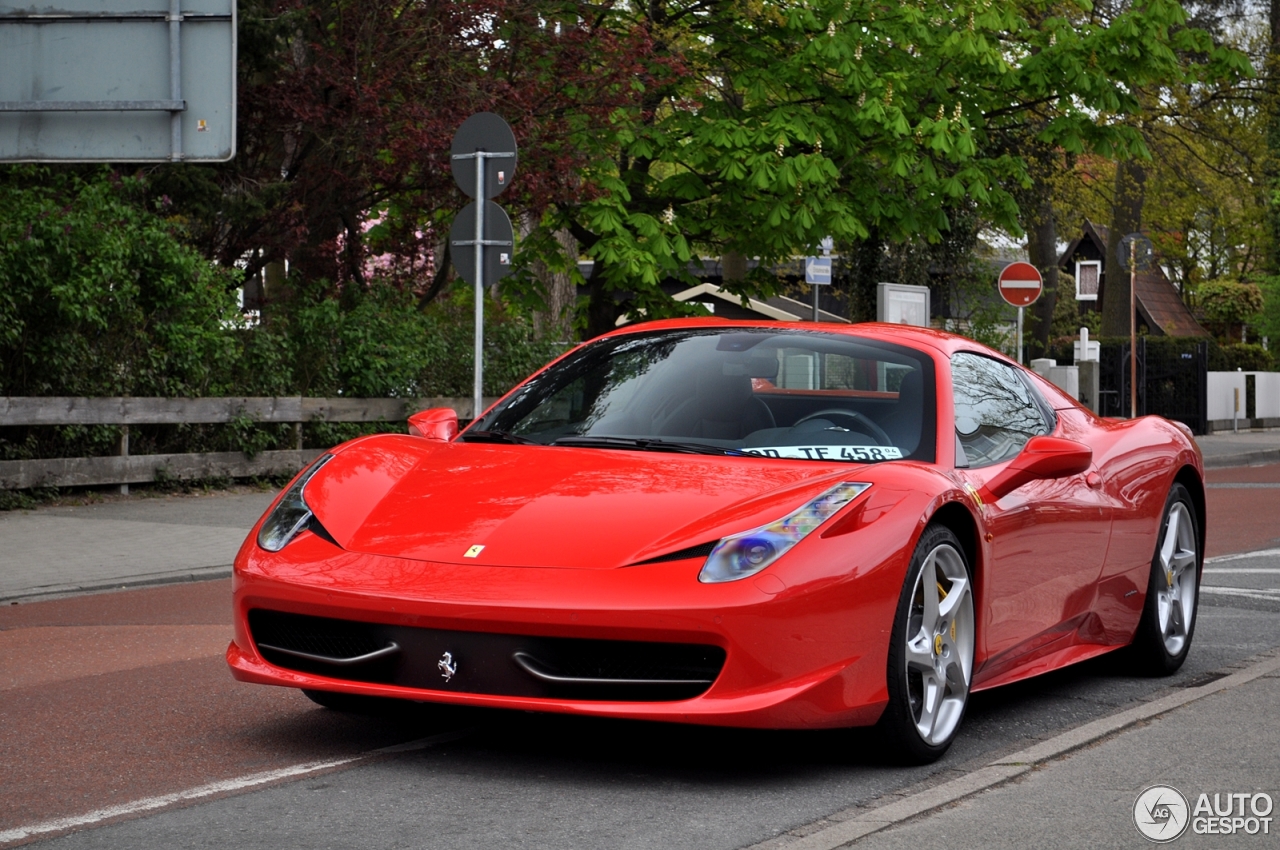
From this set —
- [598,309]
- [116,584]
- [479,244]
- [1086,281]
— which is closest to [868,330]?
[116,584]

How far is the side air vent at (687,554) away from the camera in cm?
479

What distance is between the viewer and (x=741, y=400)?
235 inches

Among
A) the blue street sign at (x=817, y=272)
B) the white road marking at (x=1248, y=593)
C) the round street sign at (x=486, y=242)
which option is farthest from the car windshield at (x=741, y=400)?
the blue street sign at (x=817, y=272)

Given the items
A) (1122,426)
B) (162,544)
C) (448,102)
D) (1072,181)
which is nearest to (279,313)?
(448,102)

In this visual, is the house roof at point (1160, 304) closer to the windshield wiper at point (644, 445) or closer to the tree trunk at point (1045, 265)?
the tree trunk at point (1045, 265)

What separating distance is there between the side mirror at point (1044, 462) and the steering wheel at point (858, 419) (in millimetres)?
398

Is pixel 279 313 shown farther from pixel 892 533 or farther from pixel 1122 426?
pixel 892 533

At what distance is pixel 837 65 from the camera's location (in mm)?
19906

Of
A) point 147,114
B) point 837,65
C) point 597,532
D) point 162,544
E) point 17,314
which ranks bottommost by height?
point 162,544

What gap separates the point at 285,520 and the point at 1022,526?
7.88 feet

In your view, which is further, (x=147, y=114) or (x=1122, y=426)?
(x=147, y=114)

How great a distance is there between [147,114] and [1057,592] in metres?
7.73

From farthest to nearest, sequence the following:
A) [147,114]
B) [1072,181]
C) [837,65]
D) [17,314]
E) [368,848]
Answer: [1072,181] < [837,65] < [17,314] < [147,114] < [368,848]

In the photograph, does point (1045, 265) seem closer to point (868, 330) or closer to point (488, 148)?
point (488, 148)
